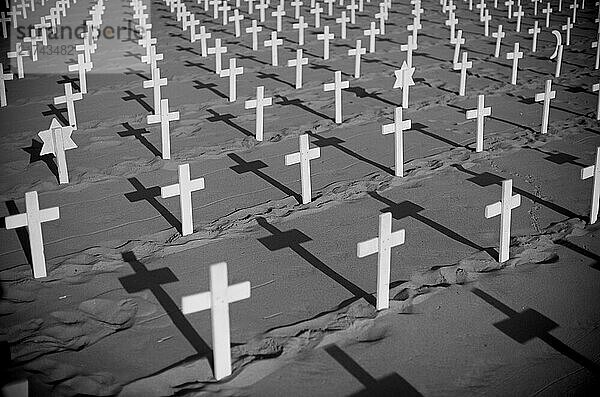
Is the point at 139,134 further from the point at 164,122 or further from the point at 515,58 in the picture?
the point at 515,58

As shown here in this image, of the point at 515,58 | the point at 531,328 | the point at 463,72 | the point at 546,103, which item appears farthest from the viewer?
the point at 515,58

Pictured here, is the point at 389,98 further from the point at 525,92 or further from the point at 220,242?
the point at 220,242

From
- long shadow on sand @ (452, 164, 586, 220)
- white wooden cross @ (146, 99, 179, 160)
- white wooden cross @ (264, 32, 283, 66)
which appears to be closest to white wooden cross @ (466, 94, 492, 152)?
long shadow on sand @ (452, 164, 586, 220)

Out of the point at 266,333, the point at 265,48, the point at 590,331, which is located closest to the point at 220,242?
the point at 266,333

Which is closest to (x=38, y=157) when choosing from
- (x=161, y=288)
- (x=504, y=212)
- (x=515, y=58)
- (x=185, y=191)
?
(x=185, y=191)

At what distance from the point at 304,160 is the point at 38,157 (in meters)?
4.24

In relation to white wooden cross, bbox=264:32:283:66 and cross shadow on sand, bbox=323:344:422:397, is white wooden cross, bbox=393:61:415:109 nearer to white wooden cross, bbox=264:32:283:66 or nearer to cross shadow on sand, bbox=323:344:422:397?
white wooden cross, bbox=264:32:283:66

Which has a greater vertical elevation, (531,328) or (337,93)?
(337,93)

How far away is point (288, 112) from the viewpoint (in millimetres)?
11594

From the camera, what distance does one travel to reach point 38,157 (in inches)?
375

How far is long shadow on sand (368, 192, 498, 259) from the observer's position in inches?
267

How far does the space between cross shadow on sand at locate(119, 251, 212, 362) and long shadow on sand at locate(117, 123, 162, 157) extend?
10.9 ft

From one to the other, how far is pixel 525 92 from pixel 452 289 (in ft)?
26.9

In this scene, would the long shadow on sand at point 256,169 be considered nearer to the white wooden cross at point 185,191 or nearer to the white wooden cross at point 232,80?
the white wooden cross at point 185,191
